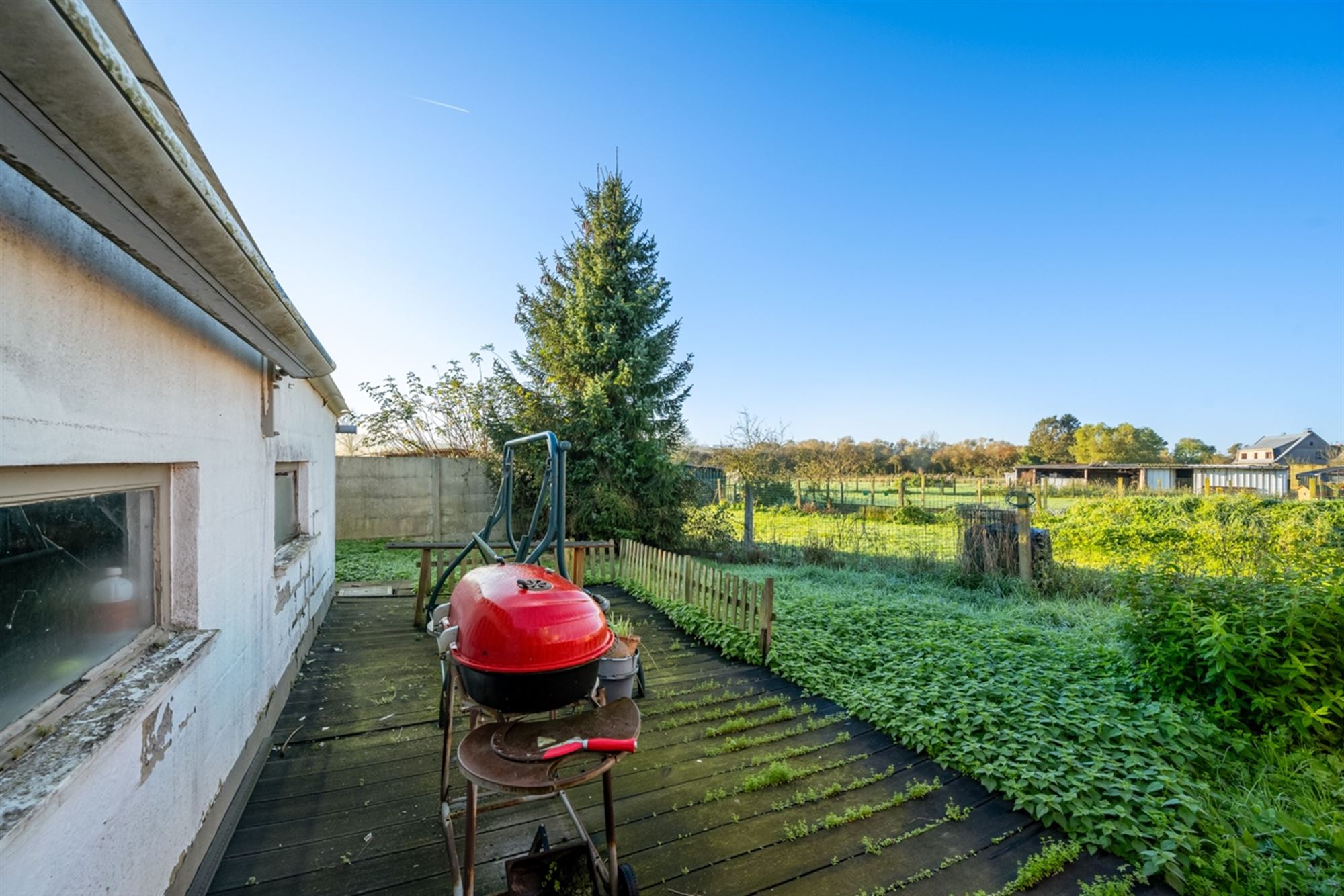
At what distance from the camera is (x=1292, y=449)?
37312 mm

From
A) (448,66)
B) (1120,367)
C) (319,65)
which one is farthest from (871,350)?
(319,65)

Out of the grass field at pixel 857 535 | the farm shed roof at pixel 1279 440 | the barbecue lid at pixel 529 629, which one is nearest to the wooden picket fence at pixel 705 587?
the barbecue lid at pixel 529 629

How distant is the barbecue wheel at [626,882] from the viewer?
1.86 m

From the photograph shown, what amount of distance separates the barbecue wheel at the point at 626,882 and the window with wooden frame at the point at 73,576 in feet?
5.73

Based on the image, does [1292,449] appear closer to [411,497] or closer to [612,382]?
[612,382]

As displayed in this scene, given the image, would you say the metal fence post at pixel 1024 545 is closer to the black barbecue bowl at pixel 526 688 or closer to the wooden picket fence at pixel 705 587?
the wooden picket fence at pixel 705 587

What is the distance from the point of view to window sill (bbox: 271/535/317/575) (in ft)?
11.4

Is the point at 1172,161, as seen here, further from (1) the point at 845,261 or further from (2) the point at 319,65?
(2) the point at 319,65

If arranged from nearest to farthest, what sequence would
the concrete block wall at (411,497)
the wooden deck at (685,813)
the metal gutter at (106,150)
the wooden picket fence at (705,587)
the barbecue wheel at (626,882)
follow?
1. the metal gutter at (106,150)
2. the barbecue wheel at (626,882)
3. the wooden deck at (685,813)
4. the wooden picket fence at (705,587)
5. the concrete block wall at (411,497)

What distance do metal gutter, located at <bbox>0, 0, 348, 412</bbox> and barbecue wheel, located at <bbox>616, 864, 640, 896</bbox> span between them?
2.32 metres

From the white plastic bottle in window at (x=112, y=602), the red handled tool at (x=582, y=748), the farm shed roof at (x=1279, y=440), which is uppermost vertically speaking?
the farm shed roof at (x=1279, y=440)

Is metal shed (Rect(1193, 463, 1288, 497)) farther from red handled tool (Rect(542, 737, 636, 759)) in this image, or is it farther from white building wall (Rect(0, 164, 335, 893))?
white building wall (Rect(0, 164, 335, 893))

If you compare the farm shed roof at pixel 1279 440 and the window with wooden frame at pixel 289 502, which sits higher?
the farm shed roof at pixel 1279 440

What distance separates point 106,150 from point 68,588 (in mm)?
1270
